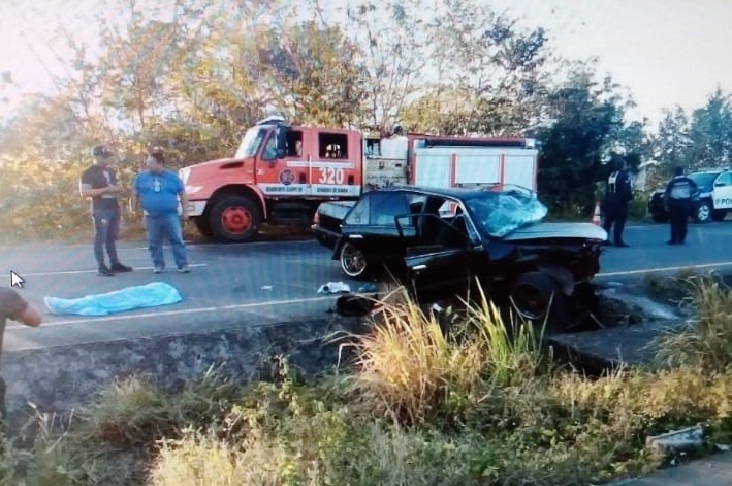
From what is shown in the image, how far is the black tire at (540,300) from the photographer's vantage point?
489 cm

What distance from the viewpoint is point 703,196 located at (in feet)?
24.8

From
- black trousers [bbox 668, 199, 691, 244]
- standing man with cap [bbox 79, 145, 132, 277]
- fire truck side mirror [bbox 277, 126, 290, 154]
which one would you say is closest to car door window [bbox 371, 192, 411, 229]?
fire truck side mirror [bbox 277, 126, 290, 154]

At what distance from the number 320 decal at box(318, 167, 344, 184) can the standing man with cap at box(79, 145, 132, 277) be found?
89.6 inches

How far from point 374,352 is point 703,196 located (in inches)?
214

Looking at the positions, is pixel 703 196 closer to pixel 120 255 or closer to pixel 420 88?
pixel 420 88

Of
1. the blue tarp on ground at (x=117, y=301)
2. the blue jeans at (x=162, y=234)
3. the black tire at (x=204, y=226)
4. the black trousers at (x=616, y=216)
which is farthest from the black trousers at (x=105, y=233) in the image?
the black trousers at (x=616, y=216)

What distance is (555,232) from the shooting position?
5215mm

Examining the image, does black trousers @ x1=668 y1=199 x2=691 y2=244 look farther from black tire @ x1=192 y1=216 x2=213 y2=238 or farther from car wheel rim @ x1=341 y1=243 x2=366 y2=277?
black tire @ x1=192 y1=216 x2=213 y2=238

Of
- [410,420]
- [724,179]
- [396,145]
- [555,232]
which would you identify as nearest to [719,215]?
[724,179]

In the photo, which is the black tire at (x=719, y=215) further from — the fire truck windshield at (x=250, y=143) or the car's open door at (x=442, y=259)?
the fire truck windshield at (x=250, y=143)

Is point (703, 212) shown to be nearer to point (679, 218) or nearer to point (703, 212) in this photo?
point (703, 212)

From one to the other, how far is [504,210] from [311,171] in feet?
7.32

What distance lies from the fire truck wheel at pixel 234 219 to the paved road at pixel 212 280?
13cm

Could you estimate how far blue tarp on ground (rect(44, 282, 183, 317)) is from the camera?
4.36 m
